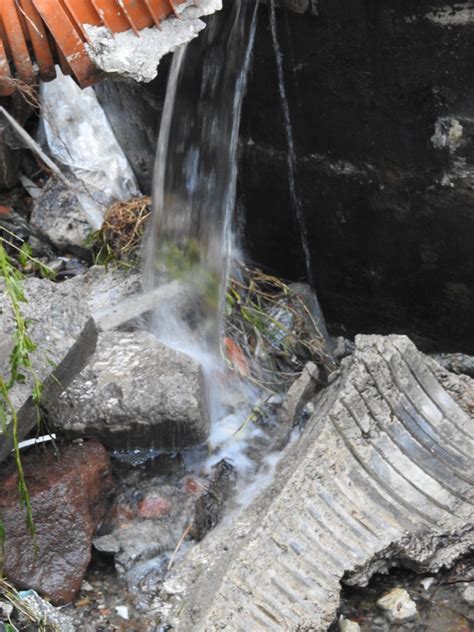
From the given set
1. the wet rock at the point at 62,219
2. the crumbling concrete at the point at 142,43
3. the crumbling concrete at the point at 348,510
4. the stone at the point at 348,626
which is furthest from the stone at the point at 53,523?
the wet rock at the point at 62,219

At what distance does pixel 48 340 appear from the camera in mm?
3387

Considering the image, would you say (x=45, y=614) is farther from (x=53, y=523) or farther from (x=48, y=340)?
(x=48, y=340)

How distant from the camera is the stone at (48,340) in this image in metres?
3.31

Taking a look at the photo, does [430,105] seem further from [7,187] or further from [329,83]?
[7,187]

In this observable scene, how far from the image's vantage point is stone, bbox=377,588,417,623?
3.25m

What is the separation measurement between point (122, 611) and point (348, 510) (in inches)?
34.6

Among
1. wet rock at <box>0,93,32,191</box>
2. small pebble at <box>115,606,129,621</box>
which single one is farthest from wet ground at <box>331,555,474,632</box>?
wet rock at <box>0,93,32,191</box>

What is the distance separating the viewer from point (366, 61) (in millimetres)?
4062

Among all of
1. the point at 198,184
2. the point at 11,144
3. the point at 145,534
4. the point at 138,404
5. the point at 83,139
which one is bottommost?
the point at 145,534

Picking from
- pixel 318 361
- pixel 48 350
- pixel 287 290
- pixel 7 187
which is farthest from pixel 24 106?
pixel 48 350

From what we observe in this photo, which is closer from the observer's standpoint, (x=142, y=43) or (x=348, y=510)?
(x=142, y=43)

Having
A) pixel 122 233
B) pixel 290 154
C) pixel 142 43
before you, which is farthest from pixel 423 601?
pixel 122 233

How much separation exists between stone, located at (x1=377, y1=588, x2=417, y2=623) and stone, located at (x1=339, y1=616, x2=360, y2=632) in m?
0.13

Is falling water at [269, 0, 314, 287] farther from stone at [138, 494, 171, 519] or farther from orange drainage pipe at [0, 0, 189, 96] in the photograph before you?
stone at [138, 494, 171, 519]
